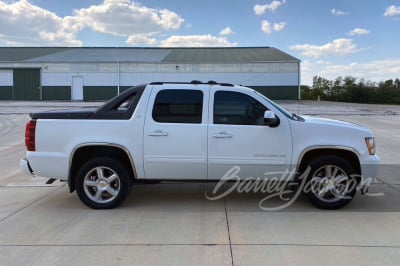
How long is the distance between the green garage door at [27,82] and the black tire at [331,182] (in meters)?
45.4

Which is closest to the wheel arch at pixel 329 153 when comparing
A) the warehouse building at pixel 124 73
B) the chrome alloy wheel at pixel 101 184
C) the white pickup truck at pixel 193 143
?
the white pickup truck at pixel 193 143

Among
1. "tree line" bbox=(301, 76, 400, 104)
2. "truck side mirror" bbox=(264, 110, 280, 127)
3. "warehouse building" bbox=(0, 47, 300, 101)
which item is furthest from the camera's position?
"tree line" bbox=(301, 76, 400, 104)

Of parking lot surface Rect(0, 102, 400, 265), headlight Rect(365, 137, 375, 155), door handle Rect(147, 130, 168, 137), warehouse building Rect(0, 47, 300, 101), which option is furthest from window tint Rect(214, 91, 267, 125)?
warehouse building Rect(0, 47, 300, 101)

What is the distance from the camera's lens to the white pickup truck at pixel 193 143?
6094 millimetres

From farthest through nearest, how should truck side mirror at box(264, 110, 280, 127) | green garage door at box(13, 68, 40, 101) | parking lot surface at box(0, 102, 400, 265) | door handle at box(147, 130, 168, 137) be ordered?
green garage door at box(13, 68, 40, 101) → door handle at box(147, 130, 168, 137) → truck side mirror at box(264, 110, 280, 127) → parking lot surface at box(0, 102, 400, 265)

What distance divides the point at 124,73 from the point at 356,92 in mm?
39680

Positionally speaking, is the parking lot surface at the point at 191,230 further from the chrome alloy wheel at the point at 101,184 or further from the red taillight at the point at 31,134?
the red taillight at the point at 31,134

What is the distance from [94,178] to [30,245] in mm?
1612

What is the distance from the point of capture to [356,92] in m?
68.1

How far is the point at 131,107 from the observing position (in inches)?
243

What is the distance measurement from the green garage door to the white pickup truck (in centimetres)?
4397

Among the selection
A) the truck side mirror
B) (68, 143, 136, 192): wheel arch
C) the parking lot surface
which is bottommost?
the parking lot surface

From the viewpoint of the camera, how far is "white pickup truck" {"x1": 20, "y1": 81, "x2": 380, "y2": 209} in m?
6.09

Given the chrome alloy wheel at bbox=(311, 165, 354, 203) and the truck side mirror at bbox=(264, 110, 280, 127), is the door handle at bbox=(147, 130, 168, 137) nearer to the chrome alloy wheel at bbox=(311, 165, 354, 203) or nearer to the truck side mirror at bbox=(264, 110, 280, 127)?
the truck side mirror at bbox=(264, 110, 280, 127)
